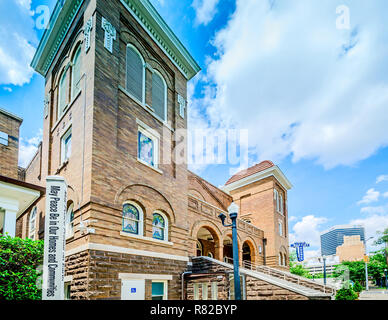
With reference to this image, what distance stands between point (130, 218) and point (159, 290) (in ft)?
11.4

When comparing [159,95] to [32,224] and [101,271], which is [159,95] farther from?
[32,224]

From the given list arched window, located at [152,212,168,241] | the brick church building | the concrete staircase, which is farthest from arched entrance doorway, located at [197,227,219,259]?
arched window, located at [152,212,168,241]

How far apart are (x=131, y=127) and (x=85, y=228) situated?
4.97 m

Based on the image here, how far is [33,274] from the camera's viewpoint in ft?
32.8

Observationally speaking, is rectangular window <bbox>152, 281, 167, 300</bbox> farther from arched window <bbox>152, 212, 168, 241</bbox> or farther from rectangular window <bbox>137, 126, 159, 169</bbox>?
rectangular window <bbox>137, 126, 159, 169</bbox>

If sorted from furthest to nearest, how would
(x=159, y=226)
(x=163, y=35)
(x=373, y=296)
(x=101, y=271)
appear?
1. (x=373, y=296)
2. (x=163, y=35)
3. (x=159, y=226)
4. (x=101, y=271)

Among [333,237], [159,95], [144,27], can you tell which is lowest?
[333,237]

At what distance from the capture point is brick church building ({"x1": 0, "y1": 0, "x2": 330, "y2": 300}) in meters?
12.0

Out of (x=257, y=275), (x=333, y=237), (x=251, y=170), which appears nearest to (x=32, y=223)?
(x=257, y=275)

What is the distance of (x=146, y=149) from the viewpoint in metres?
15.4

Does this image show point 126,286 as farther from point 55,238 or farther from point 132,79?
point 132,79

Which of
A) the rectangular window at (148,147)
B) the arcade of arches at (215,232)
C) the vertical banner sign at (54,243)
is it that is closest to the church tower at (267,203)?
the arcade of arches at (215,232)

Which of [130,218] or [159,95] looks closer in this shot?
[130,218]
